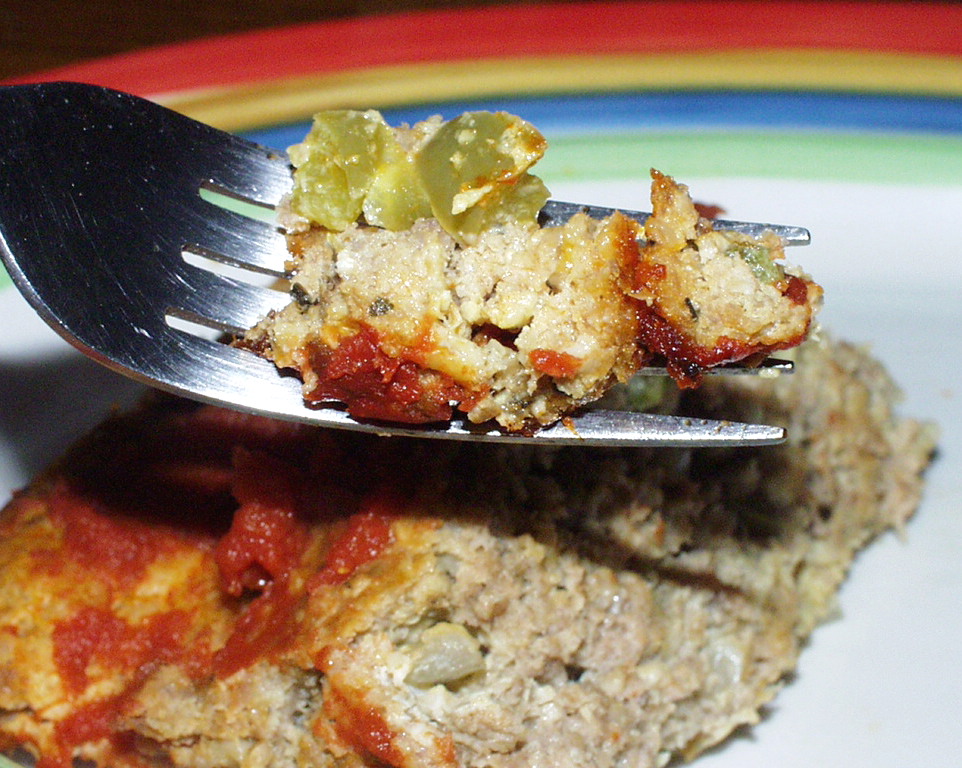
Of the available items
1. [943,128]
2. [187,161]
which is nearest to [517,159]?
[187,161]

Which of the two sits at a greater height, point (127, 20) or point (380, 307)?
point (127, 20)

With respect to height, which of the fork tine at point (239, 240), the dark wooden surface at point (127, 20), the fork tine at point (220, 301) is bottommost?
the fork tine at point (220, 301)

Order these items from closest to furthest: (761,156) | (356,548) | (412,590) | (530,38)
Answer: (412,590) < (356,548) < (761,156) < (530,38)

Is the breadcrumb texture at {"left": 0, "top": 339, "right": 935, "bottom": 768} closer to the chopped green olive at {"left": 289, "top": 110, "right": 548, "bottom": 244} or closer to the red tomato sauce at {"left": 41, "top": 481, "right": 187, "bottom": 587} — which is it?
the red tomato sauce at {"left": 41, "top": 481, "right": 187, "bottom": 587}

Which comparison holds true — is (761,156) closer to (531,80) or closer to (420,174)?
(531,80)

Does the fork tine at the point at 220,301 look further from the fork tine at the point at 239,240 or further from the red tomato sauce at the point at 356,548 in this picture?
the red tomato sauce at the point at 356,548

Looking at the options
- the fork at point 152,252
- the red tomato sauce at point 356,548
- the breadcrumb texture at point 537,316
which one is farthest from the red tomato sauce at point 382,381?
the red tomato sauce at point 356,548

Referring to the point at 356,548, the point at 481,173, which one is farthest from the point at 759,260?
the point at 356,548
